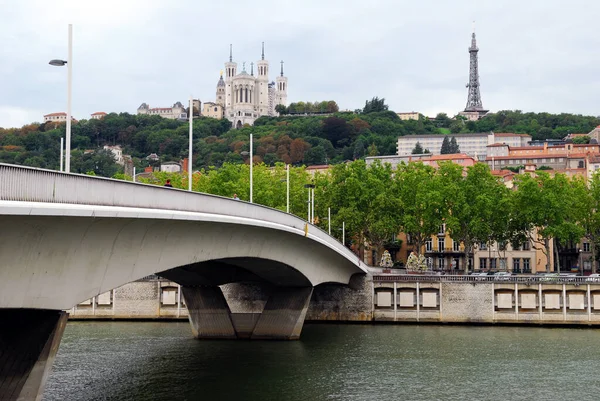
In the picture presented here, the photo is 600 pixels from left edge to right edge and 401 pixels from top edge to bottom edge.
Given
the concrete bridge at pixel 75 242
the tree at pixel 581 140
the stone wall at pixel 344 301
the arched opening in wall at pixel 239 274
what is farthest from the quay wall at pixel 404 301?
the tree at pixel 581 140

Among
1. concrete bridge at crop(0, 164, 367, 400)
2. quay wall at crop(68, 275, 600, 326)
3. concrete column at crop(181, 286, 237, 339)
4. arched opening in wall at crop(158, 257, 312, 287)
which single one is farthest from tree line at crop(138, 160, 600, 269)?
concrete bridge at crop(0, 164, 367, 400)

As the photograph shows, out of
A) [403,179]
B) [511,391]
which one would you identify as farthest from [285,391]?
[403,179]

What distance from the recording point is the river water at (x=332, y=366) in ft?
112

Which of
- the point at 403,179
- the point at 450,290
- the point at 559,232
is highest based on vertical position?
the point at 403,179

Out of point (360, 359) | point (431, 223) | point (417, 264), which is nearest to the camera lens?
point (360, 359)

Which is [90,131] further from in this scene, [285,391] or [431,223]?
[285,391]

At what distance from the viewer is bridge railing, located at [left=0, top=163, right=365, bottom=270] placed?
18.4m

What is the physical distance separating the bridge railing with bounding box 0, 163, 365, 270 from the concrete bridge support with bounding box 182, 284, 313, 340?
18005 mm

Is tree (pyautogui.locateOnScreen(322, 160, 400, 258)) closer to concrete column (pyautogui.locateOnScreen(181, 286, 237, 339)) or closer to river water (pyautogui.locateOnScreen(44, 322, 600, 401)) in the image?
river water (pyautogui.locateOnScreen(44, 322, 600, 401))

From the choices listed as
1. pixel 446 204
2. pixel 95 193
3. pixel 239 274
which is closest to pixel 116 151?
pixel 446 204

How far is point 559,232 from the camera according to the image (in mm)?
77062

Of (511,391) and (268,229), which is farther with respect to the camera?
(268,229)

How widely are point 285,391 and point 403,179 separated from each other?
54569 millimetres

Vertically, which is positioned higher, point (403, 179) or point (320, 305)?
point (403, 179)
